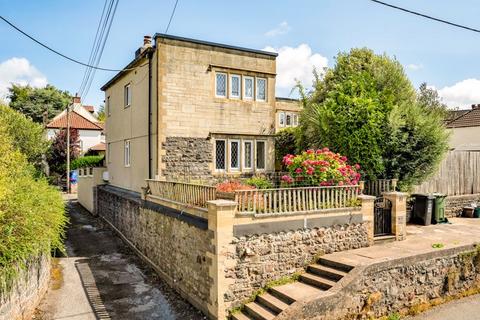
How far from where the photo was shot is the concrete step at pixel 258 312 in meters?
8.27

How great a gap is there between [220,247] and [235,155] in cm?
794

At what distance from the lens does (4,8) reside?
9766 mm

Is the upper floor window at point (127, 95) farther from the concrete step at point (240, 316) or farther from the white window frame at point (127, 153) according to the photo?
the concrete step at point (240, 316)

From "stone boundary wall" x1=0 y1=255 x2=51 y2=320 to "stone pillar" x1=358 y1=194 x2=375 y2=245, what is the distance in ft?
31.4

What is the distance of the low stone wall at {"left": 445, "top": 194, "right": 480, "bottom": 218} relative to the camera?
52.9 feet

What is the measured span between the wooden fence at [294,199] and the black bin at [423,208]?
4882 millimetres

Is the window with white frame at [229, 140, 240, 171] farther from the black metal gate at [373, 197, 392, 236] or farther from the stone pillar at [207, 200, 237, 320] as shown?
the stone pillar at [207, 200, 237, 320]

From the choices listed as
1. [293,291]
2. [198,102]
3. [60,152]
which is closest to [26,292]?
[293,291]

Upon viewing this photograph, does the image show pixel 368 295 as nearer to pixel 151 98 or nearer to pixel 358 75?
pixel 358 75

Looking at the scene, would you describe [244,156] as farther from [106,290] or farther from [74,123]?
[74,123]

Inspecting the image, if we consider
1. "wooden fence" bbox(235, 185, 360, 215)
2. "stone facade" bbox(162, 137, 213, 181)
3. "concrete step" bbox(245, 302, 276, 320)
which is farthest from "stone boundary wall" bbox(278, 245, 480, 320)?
"stone facade" bbox(162, 137, 213, 181)

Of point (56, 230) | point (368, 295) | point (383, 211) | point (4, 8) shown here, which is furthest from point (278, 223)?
point (4, 8)

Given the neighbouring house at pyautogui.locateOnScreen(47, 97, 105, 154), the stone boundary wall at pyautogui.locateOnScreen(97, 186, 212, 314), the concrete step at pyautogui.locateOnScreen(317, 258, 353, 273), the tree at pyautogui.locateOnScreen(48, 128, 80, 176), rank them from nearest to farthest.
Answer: the concrete step at pyautogui.locateOnScreen(317, 258, 353, 273) → the stone boundary wall at pyautogui.locateOnScreen(97, 186, 212, 314) → the tree at pyautogui.locateOnScreen(48, 128, 80, 176) → the neighbouring house at pyautogui.locateOnScreen(47, 97, 105, 154)

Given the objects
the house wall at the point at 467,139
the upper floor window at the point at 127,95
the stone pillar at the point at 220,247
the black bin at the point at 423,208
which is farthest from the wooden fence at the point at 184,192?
the house wall at the point at 467,139
